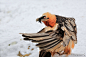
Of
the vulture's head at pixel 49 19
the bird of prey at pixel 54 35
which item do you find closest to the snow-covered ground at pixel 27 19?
the bird of prey at pixel 54 35

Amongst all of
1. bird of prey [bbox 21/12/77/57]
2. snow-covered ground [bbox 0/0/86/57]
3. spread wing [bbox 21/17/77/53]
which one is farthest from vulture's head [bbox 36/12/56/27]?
snow-covered ground [bbox 0/0/86/57]

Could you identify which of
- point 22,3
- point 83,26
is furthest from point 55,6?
point 83,26

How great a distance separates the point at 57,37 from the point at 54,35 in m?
0.07

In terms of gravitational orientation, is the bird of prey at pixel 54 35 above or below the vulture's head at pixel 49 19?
below

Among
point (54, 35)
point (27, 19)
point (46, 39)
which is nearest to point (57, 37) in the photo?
point (54, 35)

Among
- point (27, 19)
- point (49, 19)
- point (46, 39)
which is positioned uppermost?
point (27, 19)

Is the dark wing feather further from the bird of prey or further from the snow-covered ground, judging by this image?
the snow-covered ground

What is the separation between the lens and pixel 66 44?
2018mm

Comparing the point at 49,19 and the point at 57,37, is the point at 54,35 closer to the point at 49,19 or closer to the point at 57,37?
the point at 57,37

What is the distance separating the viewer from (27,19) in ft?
18.6

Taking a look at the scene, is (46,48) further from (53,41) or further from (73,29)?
(73,29)

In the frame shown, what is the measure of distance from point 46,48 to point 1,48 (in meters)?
1.76

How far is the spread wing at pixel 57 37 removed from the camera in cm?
171

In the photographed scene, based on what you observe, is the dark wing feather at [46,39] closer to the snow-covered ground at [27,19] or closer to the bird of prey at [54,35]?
the bird of prey at [54,35]
